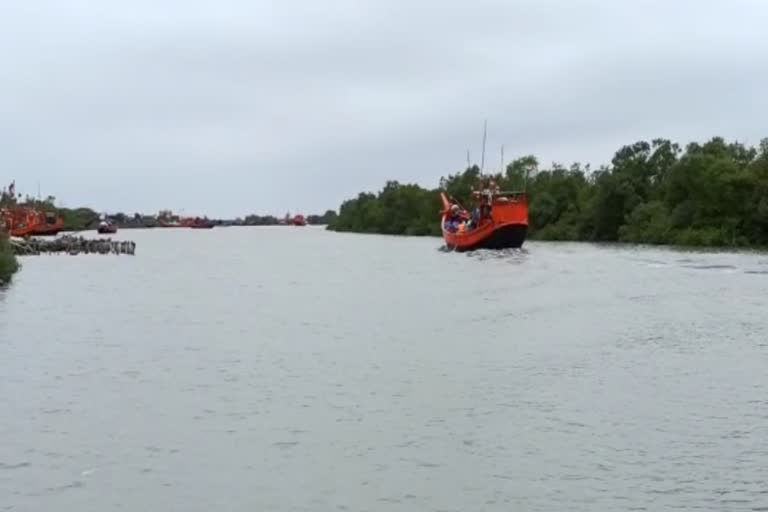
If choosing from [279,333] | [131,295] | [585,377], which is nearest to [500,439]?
[585,377]

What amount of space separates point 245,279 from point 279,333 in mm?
35346

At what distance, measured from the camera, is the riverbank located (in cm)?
6488

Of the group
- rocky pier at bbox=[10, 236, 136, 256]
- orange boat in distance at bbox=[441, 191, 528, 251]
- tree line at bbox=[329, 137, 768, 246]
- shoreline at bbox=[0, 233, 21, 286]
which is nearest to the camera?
shoreline at bbox=[0, 233, 21, 286]

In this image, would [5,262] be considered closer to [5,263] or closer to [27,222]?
[5,263]

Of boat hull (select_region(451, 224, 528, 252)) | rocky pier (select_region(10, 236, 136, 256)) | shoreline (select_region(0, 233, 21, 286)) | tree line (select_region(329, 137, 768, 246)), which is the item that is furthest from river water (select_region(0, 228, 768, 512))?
tree line (select_region(329, 137, 768, 246))

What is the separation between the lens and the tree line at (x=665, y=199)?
122 metres

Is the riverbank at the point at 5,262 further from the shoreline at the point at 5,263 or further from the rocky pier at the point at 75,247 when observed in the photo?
the rocky pier at the point at 75,247

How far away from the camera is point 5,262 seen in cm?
6538

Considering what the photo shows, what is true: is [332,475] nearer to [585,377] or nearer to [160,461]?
[160,461]

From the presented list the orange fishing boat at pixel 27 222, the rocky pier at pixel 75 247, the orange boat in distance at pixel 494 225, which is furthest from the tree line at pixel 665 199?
the orange fishing boat at pixel 27 222

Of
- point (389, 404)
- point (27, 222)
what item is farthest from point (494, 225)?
point (389, 404)

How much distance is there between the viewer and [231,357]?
33.5m

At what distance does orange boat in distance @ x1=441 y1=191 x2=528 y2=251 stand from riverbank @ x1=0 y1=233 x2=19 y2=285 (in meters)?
49.9

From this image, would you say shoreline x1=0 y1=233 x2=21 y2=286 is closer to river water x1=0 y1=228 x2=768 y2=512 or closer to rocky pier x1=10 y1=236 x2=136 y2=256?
river water x1=0 y1=228 x2=768 y2=512
